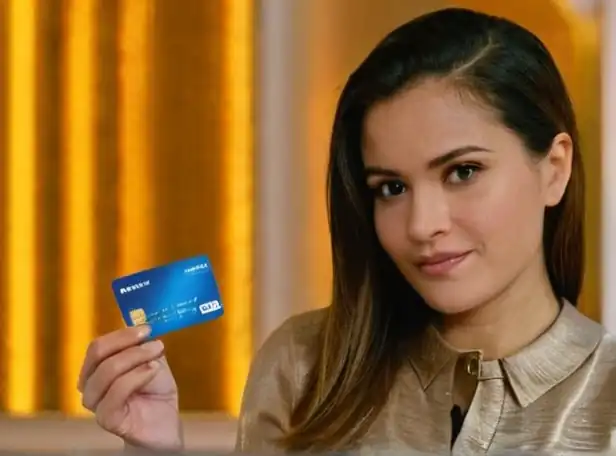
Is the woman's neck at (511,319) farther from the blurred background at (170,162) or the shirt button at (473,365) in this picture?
the blurred background at (170,162)

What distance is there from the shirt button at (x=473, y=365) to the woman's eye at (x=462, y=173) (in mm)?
147

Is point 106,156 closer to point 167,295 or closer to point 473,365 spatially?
point 167,295

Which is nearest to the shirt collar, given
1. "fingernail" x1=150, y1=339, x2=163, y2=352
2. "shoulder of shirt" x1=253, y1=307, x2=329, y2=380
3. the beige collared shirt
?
the beige collared shirt

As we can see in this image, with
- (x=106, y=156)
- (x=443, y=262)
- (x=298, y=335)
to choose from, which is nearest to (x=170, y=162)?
(x=106, y=156)

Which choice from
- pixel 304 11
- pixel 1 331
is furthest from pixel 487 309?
pixel 1 331

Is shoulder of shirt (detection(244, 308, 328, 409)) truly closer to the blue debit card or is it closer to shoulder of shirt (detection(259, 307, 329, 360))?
shoulder of shirt (detection(259, 307, 329, 360))

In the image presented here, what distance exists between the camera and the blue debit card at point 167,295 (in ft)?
2.27

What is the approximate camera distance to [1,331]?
930mm

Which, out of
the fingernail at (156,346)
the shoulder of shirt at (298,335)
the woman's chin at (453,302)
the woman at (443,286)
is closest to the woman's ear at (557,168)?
the woman at (443,286)

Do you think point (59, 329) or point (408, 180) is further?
point (59, 329)

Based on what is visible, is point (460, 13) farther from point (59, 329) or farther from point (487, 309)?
point (59, 329)

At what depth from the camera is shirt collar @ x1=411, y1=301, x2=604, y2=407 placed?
73 centimetres

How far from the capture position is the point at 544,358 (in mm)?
736

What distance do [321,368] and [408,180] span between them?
0.61 ft
